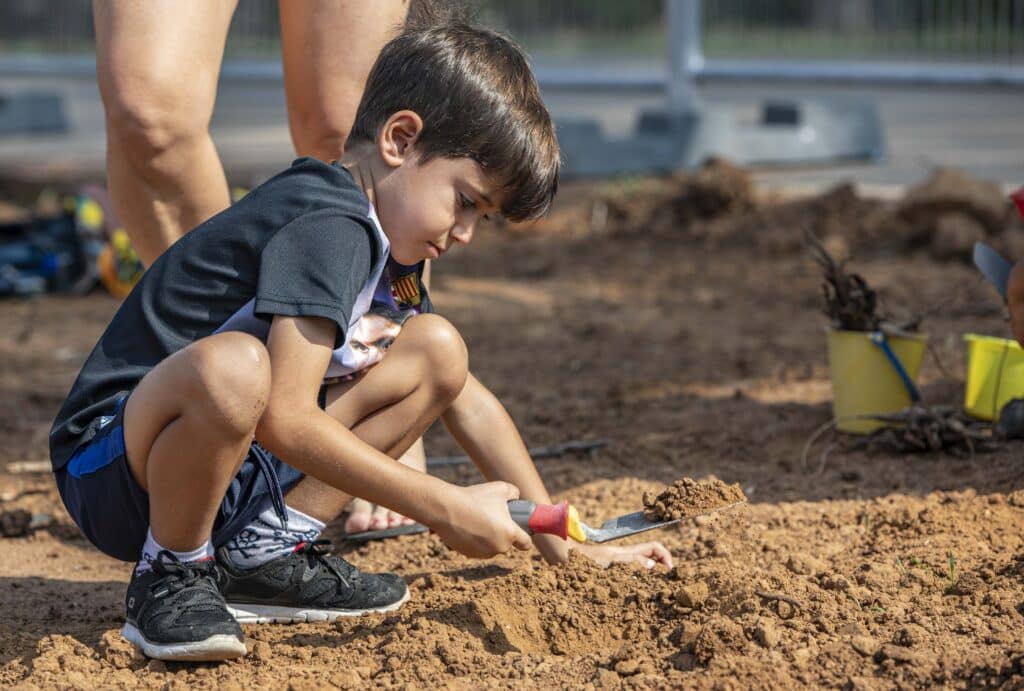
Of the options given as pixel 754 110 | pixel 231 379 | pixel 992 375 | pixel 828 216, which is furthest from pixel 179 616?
pixel 754 110

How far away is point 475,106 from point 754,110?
926 centimetres

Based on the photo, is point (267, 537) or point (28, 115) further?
point (28, 115)

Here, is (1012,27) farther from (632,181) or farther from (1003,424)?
(1003,424)

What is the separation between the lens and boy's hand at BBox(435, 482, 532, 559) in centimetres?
216

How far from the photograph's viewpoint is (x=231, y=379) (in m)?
2.07

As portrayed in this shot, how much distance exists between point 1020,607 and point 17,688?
1757 millimetres

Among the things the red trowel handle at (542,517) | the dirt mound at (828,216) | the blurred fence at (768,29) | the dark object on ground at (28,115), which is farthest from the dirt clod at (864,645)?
the dark object on ground at (28,115)

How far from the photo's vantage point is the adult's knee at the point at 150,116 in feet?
9.02

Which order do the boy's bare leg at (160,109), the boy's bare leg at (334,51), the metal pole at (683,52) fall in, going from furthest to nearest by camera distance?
the metal pole at (683,52), the boy's bare leg at (334,51), the boy's bare leg at (160,109)

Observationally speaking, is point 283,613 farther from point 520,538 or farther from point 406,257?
point 406,257

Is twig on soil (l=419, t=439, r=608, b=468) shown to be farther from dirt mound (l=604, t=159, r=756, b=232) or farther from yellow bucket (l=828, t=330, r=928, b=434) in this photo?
dirt mound (l=604, t=159, r=756, b=232)

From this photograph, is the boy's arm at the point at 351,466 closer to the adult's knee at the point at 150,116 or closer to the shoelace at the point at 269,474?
the shoelace at the point at 269,474

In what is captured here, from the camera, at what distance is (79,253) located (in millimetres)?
5598

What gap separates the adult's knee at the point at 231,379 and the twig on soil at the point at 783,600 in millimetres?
952
